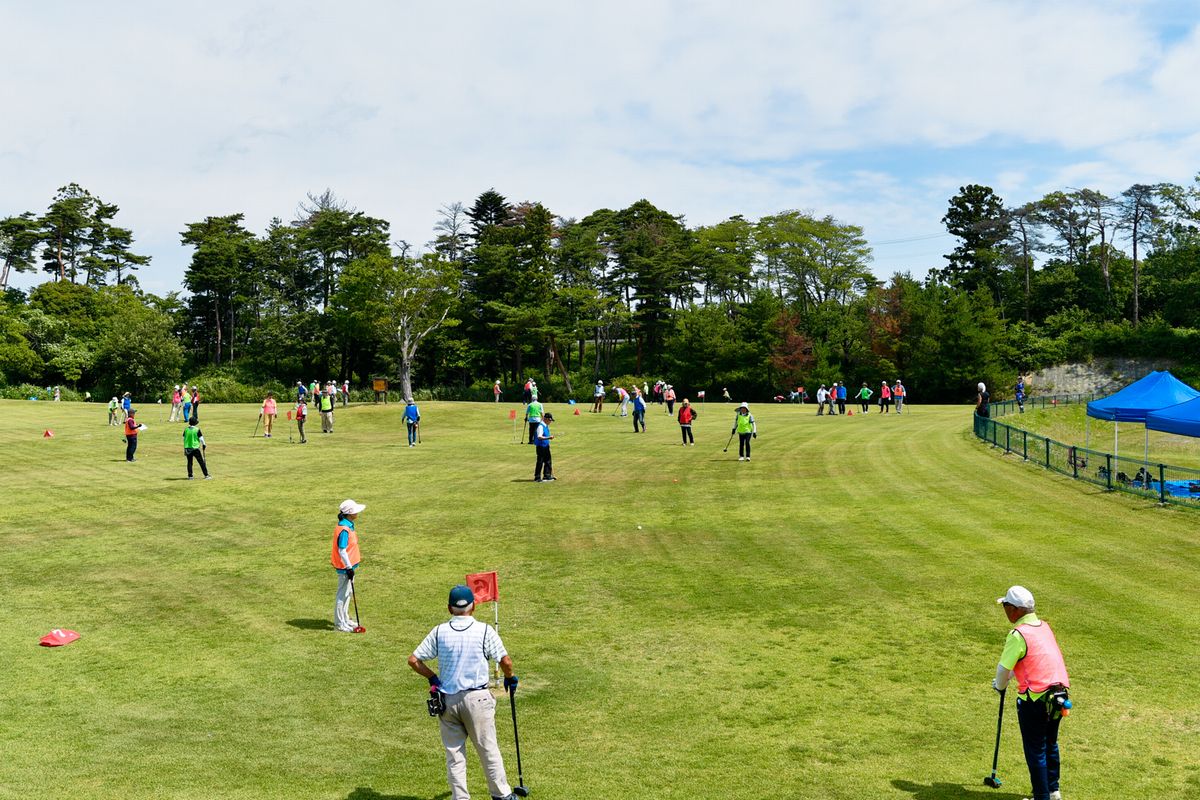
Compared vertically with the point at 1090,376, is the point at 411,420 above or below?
below

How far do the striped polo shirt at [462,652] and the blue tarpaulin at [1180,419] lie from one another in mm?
25023

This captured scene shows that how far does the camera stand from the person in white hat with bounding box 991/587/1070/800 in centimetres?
775

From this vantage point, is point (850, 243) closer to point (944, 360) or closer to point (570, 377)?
point (944, 360)

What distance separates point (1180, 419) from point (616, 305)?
64753mm

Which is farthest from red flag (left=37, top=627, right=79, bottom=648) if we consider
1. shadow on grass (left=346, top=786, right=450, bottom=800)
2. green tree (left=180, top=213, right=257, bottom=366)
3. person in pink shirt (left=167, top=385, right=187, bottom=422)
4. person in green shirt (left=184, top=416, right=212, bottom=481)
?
green tree (left=180, top=213, right=257, bottom=366)

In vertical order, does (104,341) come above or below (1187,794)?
above

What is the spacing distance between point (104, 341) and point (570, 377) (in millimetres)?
42706

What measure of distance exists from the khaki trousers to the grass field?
996mm

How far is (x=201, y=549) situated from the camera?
1962 cm

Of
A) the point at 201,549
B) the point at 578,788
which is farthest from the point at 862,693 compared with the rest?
the point at 201,549

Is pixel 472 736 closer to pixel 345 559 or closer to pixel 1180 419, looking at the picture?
pixel 345 559

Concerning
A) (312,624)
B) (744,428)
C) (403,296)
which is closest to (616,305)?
(403,296)

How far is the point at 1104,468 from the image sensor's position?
23703 millimetres

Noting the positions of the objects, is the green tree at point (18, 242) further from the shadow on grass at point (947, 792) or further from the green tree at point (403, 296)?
the shadow on grass at point (947, 792)
